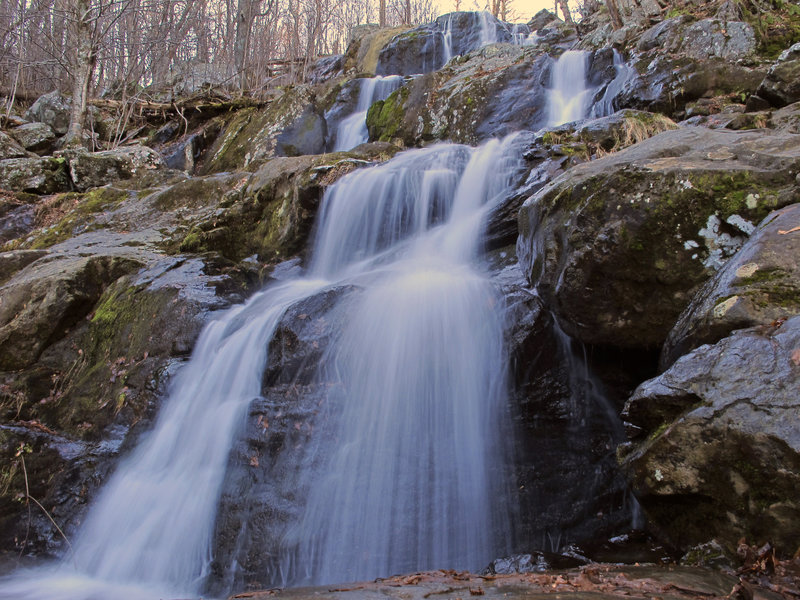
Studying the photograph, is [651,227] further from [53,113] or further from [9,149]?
[53,113]

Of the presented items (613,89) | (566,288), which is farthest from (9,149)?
(566,288)

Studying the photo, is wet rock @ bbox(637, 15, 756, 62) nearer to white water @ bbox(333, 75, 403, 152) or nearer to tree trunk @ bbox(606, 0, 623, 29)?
tree trunk @ bbox(606, 0, 623, 29)

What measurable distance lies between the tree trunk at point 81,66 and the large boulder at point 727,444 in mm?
14399

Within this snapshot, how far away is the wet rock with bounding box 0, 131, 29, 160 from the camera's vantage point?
1258 centimetres

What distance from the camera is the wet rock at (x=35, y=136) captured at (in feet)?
46.8

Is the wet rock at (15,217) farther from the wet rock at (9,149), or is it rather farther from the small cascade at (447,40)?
the small cascade at (447,40)

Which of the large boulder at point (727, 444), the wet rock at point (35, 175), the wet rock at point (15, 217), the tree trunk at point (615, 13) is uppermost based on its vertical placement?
the tree trunk at point (615, 13)

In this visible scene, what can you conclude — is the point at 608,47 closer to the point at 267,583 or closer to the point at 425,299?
the point at 425,299

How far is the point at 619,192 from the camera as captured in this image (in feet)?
13.5

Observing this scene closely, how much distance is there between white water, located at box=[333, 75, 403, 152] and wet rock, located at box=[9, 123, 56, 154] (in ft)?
25.9

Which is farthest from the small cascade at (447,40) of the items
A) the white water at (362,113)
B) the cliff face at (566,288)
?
the cliff face at (566,288)

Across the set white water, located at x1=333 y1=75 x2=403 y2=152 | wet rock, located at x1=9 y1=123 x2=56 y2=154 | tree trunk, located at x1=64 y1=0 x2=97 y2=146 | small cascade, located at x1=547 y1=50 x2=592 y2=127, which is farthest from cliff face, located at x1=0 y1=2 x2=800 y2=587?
wet rock, located at x1=9 y1=123 x2=56 y2=154

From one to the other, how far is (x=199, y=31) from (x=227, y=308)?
64.3 feet

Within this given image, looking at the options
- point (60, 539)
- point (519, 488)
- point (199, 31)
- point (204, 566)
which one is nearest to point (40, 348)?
point (60, 539)
